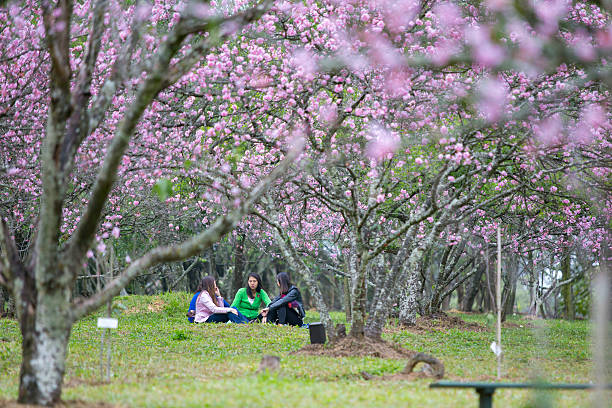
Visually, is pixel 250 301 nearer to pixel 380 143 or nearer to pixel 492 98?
pixel 380 143

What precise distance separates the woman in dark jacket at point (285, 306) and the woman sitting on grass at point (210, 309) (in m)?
0.67

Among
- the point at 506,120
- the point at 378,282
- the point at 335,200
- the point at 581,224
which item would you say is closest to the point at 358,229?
the point at 335,200

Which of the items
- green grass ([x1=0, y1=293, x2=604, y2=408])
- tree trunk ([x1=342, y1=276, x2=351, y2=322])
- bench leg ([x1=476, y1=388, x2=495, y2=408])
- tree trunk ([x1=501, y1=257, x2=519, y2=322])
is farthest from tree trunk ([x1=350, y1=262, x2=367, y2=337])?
tree trunk ([x1=342, y1=276, x2=351, y2=322])

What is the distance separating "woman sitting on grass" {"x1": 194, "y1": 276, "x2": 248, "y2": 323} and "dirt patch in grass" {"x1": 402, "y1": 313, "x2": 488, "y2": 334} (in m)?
4.10

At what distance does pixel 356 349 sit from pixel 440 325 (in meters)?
8.41

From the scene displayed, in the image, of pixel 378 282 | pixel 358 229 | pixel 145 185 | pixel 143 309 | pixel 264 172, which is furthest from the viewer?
pixel 143 309

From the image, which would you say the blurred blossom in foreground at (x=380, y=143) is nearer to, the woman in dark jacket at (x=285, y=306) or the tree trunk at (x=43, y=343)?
the tree trunk at (x=43, y=343)

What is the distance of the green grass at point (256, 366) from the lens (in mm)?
6566

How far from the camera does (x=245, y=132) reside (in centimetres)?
1085

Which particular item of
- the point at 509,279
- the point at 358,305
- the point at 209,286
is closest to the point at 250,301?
the point at 209,286

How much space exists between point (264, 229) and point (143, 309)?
191 inches

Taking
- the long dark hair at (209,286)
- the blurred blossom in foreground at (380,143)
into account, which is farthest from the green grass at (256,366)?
the blurred blossom in foreground at (380,143)

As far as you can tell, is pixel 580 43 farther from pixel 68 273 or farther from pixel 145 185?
pixel 145 185

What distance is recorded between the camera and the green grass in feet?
21.5
